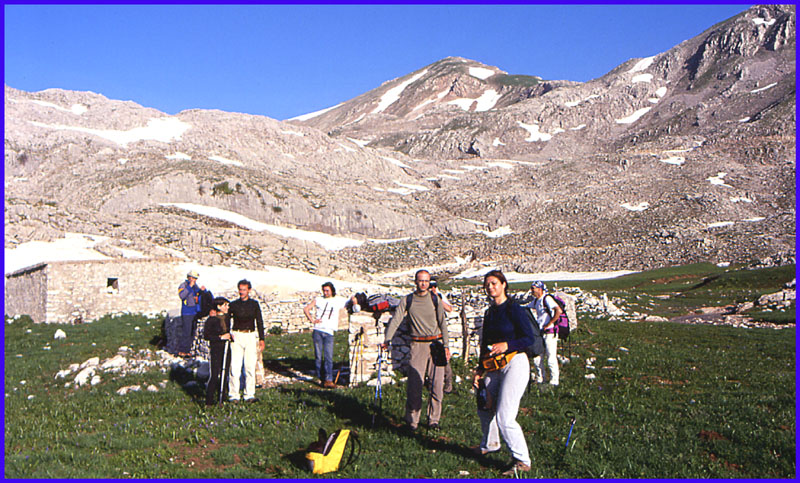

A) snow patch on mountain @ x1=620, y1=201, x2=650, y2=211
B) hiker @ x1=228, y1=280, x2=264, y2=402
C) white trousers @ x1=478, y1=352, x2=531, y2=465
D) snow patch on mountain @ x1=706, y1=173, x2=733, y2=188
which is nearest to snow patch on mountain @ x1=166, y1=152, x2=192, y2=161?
snow patch on mountain @ x1=620, y1=201, x2=650, y2=211

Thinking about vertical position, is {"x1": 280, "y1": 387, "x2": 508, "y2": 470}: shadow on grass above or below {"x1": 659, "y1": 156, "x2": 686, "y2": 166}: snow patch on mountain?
below

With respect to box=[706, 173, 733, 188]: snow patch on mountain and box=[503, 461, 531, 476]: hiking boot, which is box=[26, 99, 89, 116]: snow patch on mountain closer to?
box=[706, 173, 733, 188]: snow patch on mountain

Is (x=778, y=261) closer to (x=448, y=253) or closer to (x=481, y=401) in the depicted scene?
(x=448, y=253)

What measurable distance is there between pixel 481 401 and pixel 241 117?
166444mm

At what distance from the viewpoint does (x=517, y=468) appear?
6703 mm

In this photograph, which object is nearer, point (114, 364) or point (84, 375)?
point (84, 375)

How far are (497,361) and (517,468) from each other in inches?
49.0

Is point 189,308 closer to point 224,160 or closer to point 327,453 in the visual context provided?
point 327,453

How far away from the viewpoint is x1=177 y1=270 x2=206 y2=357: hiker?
1759cm

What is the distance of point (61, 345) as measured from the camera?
2038 cm

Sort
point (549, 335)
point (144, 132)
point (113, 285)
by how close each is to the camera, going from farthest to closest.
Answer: point (144, 132) < point (113, 285) < point (549, 335)

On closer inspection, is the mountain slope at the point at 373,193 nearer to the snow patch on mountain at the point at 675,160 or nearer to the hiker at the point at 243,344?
the snow patch on mountain at the point at 675,160

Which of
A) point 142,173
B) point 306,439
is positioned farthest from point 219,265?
point 142,173

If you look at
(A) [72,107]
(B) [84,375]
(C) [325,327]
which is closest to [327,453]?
(C) [325,327]
